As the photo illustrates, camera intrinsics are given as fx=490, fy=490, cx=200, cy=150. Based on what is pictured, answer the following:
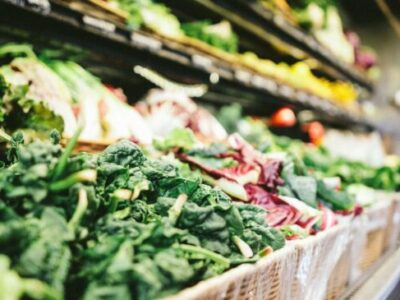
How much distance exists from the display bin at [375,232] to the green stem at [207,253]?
1.52 m

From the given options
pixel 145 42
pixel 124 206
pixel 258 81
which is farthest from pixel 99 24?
pixel 258 81

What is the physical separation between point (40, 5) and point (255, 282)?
1346mm

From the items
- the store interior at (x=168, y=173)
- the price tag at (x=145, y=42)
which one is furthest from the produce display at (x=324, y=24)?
the price tag at (x=145, y=42)

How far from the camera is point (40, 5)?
1.89m

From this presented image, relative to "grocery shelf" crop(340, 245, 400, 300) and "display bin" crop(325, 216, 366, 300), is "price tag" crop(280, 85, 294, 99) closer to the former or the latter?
"display bin" crop(325, 216, 366, 300)

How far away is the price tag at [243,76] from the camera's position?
3398 millimetres

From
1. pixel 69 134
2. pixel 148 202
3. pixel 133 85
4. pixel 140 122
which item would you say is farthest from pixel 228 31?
pixel 148 202

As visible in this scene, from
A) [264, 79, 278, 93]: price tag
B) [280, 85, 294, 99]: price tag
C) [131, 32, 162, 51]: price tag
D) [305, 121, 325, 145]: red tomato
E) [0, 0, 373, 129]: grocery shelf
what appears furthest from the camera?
[305, 121, 325, 145]: red tomato

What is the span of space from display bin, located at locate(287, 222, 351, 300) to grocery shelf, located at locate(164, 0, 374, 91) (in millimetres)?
1820

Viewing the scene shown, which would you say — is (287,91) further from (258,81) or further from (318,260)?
(318,260)

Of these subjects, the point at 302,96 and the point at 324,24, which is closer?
the point at 302,96

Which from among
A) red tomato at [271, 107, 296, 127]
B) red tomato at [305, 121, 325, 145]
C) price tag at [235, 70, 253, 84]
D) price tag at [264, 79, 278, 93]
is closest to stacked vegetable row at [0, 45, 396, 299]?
price tag at [235, 70, 253, 84]

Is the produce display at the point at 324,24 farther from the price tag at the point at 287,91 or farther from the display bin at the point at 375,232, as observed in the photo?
the display bin at the point at 375,232

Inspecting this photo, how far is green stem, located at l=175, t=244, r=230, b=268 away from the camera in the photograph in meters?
1.17
